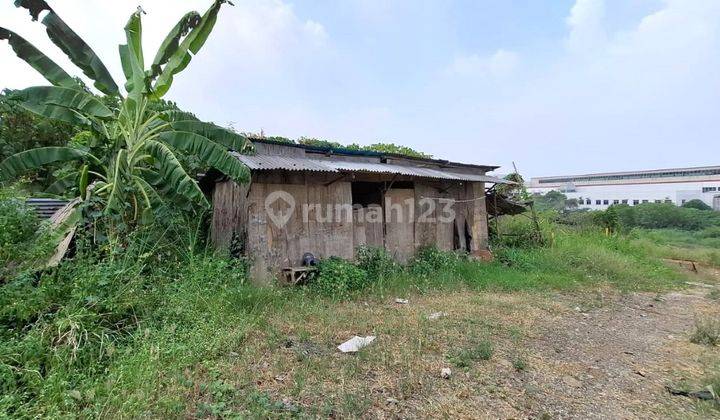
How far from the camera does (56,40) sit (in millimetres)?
5027

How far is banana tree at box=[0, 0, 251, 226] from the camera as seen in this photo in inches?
193

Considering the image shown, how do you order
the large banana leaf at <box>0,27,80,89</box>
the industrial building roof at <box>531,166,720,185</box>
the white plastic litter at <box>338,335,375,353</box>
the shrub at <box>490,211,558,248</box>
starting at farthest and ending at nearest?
the industrial building roof at <box>531,166,720,185</box> < the shrub at <box>490,211,558,248</box> < the large banana leaf at <box>0,27,80,89</box> < the white plastic litter at <box>338,335,375,353</box>

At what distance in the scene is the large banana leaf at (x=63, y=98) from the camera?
4598 mm

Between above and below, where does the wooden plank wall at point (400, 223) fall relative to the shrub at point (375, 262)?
above

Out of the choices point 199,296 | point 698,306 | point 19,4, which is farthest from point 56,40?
point 698,306

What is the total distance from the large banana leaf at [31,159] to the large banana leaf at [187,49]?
4.99ft

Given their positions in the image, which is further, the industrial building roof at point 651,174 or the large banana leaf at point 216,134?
the industrial building roof at point 651,174

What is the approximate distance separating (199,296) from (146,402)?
1.68 m

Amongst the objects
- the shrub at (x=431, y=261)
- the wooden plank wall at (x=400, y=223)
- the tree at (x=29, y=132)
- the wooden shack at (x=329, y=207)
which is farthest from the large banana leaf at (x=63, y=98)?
the shrub at (x=431, y=261)

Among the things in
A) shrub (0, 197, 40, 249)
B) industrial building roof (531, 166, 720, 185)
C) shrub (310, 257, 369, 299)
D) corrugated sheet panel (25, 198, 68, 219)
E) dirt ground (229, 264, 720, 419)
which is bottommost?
dirt ground (229, 264, 720, 419)

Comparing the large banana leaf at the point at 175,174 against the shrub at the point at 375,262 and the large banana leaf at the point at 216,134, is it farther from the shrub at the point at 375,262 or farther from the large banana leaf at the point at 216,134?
the shrub at the point at 375,262

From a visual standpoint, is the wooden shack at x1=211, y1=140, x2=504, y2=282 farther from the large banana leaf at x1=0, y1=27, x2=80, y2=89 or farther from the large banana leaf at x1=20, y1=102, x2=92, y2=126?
the large banana leaf at x1=0, y1=27, x2=80, y2=89

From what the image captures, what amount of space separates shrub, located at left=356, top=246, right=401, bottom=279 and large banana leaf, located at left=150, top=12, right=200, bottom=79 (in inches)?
183

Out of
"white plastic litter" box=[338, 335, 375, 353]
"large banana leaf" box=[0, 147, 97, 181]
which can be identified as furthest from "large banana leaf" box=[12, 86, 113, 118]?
"white plastic litter" box=[338, 335, 375, 353]
